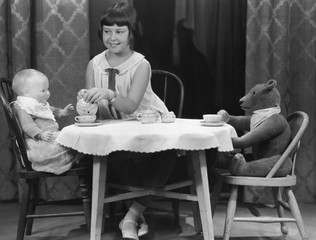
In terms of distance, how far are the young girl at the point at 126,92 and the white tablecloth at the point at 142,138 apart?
235mm

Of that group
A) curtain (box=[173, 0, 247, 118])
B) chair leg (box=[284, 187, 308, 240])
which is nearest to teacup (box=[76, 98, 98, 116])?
chair leg (box=[284, 187, 308, 240])

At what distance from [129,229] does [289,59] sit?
5.72 ft

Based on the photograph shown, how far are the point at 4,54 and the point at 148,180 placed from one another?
4.81ft

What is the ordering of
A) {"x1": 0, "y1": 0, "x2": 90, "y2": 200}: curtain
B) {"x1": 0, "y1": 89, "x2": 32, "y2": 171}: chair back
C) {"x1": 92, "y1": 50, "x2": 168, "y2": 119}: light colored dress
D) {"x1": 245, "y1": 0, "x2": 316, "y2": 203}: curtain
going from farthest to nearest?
{"x1": 245, "y1": 0, "x2": 316, "y2": 203}: curtain < {"x1": 0, "y1": 0, "x2": 90, "y2": 200}: curtain < {"x1": 92, "y1": 50, "x2": 168, "y2": 119}: light colored dress < {"x1": 0, "y1": 89, "x2": 32, "y2": 171}: chair back

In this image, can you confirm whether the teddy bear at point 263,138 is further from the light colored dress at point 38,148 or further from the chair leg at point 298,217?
the light colored dress at point 38,148

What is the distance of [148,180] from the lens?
8.48 ft

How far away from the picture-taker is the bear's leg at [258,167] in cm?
252

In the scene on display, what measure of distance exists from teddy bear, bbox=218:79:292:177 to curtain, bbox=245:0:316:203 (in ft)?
2.38

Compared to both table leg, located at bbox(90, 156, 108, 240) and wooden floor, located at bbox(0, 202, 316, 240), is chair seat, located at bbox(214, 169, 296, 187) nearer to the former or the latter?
wooden floor, located at bbox(0, 202, 316, 240)

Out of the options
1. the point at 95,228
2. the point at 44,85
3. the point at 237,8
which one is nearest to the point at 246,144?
the point at 95,228

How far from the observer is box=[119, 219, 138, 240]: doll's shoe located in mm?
2506

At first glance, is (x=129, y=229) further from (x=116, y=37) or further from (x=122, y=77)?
(x=116, y=37)

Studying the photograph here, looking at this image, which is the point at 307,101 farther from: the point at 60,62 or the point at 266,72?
the point at 60,62

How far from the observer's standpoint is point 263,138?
101 inches
